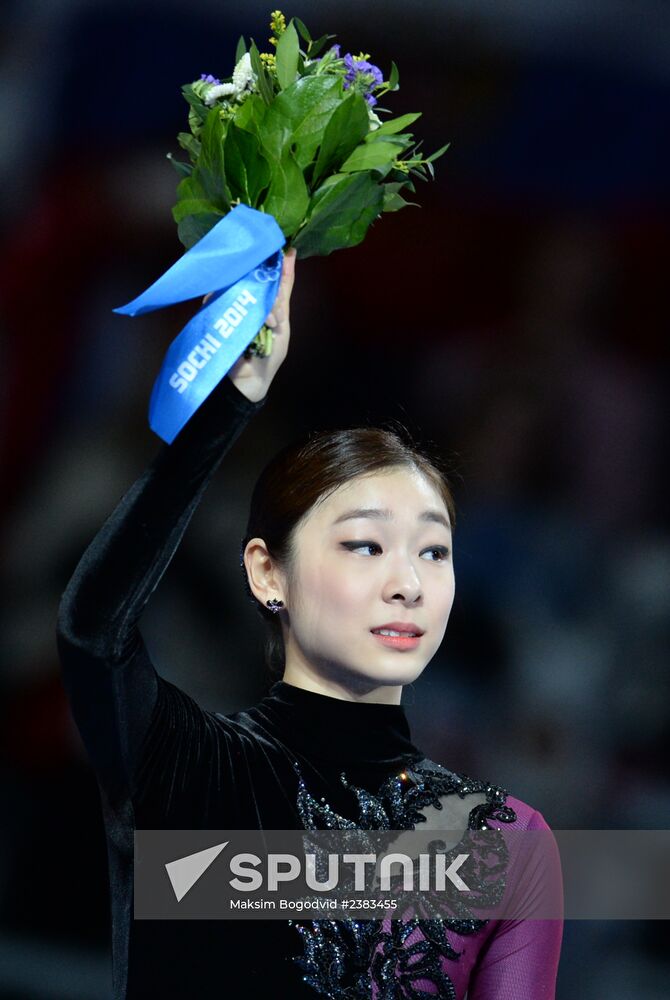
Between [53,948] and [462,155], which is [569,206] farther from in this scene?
[53,948]

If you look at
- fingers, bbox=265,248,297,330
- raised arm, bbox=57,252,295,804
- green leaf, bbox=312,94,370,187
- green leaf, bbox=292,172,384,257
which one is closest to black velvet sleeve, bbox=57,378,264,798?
raised arm, bbox=57,252,295,804

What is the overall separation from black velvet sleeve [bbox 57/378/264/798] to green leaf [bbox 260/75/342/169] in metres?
0.36

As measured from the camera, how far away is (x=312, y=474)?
217 centimetres

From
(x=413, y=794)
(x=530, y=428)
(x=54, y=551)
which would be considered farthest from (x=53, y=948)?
(x=530, y=428)

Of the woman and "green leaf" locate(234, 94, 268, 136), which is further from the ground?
"green leaf" locate(234, 94, 268, 136)

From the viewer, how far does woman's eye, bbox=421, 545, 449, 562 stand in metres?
2.16

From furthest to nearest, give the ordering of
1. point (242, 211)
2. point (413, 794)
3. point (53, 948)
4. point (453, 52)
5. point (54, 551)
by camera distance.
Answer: point (453, 52) < point (54, 551) < point (53, 948) < point (413, 794) < point (242, 211)

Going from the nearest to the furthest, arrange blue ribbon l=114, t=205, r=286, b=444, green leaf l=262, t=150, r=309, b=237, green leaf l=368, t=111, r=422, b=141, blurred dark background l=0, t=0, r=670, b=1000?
1. blue ribbon l=114, t=205, r=286, b=444
2. green leaf l=262, t=150, r=309, b=237
3. green leaf l=368, t=111, r=422, b=141
4. blurred dark background l=0, t=0, r=670, b=1000

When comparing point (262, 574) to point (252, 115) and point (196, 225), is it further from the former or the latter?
point (252, 115)

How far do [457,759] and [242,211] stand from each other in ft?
5.90

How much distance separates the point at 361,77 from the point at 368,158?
14cm

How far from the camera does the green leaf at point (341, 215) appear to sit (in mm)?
1819

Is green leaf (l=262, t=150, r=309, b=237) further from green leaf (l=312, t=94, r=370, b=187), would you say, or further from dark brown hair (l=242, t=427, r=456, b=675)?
dark brown hair (l=242, t=427, r=456, b=675)

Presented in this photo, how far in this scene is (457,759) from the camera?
3201 millimetres
